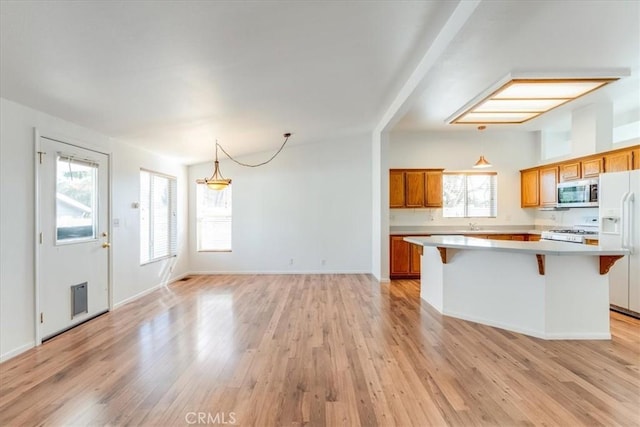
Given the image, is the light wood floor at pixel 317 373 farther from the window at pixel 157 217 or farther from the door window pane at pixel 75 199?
the window at pixel 157 217

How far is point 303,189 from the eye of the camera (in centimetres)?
668

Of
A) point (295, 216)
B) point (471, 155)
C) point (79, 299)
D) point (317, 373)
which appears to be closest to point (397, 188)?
point (471, 155)

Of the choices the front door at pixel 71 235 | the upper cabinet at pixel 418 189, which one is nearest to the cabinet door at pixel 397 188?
the upper cabinet at pixel 418 189

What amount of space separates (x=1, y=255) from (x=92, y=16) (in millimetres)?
2381

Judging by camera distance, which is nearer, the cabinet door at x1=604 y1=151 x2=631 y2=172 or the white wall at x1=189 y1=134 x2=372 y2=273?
the cabinet door at x1=604 y1=151 x2=631 y2=172

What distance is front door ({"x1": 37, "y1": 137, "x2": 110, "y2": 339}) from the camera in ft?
10.7

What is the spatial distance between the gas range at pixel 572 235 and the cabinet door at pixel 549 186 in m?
0.60

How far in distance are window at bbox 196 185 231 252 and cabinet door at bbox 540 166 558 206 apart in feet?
21.0

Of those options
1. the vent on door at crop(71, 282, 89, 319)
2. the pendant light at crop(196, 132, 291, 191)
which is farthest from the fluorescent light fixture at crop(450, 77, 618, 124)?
the vent on door at crop(71, 282, 89, 319)

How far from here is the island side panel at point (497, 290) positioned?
3.31 meters

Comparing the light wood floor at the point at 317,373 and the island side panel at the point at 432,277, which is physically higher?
the island side panel at the point at 432,277

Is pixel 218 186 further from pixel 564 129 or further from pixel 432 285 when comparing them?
pixel 564 129

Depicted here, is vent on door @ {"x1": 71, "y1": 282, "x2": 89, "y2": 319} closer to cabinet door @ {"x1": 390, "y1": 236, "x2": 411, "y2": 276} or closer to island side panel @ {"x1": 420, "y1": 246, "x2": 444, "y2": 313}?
island side panel @ {"x1": 420, "y1": 246, "x2": 444, "y2": 313}

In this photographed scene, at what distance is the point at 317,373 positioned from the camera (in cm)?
Answer: 252
